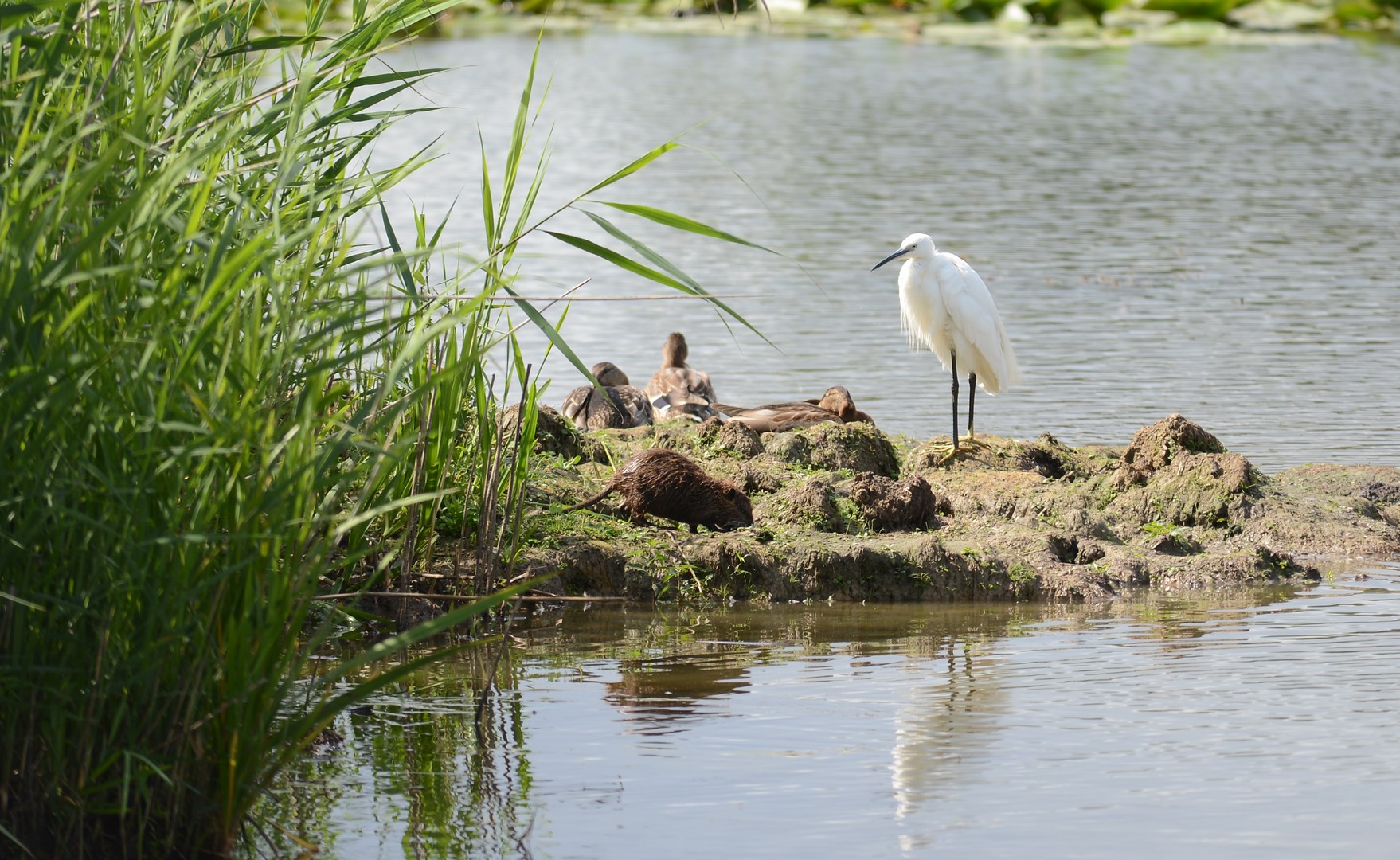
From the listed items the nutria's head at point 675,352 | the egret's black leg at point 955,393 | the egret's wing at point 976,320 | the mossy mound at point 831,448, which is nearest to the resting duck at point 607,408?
the nutria's head at point 675,352

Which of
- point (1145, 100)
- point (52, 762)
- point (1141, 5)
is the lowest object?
point (52, 762)

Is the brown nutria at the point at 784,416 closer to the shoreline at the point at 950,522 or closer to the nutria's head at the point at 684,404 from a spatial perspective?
the nutria's head at the point at 684,404

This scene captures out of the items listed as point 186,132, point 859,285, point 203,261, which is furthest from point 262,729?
point 859,285

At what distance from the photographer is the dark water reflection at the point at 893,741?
4.39 metres

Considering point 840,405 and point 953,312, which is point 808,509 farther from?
point 953,312

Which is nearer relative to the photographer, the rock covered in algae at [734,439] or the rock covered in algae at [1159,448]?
the rock covered in algae at [1159,448]

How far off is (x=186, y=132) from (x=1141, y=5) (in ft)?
137

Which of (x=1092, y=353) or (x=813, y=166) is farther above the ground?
(x=813, y=166)

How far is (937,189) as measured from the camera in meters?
21.5

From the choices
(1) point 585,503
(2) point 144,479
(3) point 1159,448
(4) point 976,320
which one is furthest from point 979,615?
(2) point 144,479

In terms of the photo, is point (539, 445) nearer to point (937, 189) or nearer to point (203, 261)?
point (203, 261)

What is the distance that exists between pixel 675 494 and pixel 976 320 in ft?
10.6

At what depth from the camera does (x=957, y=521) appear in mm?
7660

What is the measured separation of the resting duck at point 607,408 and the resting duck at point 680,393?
150 mm
